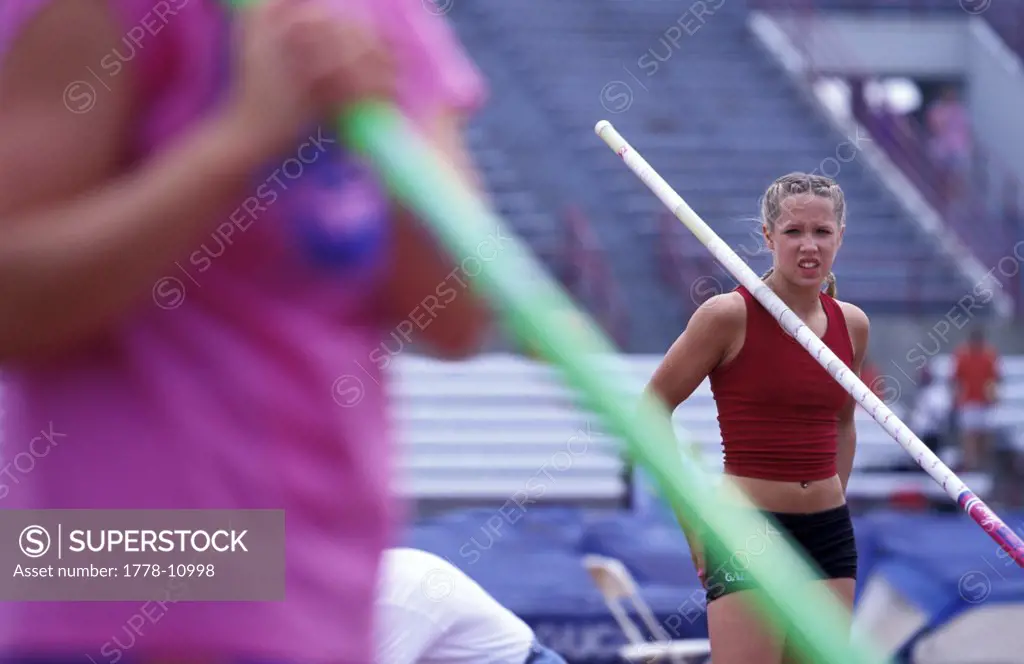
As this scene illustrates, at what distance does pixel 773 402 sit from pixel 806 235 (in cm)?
29

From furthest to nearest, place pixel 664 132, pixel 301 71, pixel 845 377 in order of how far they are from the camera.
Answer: pixel 664 132 → pixel 845 377 → pixel 301 71

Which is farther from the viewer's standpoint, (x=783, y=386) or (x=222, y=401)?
(x=783, y=386)

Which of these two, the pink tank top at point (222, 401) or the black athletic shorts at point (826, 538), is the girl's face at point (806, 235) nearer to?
the black athletic shorts at point (826, 538)

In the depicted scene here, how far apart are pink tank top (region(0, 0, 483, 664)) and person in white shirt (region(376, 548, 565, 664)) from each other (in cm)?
191

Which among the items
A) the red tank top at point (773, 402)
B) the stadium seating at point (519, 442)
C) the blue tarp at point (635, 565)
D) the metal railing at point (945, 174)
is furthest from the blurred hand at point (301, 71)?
the metal railing at point (945, 174)

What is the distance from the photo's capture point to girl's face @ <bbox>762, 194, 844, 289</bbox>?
282 cm

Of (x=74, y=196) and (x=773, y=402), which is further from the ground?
(x=773, y=402)

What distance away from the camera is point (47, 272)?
3.34 ft

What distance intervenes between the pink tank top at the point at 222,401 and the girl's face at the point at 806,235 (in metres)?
1.78

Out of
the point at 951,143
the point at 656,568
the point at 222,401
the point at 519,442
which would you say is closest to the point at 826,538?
the point at 222,401

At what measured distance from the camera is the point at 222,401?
1.09m
